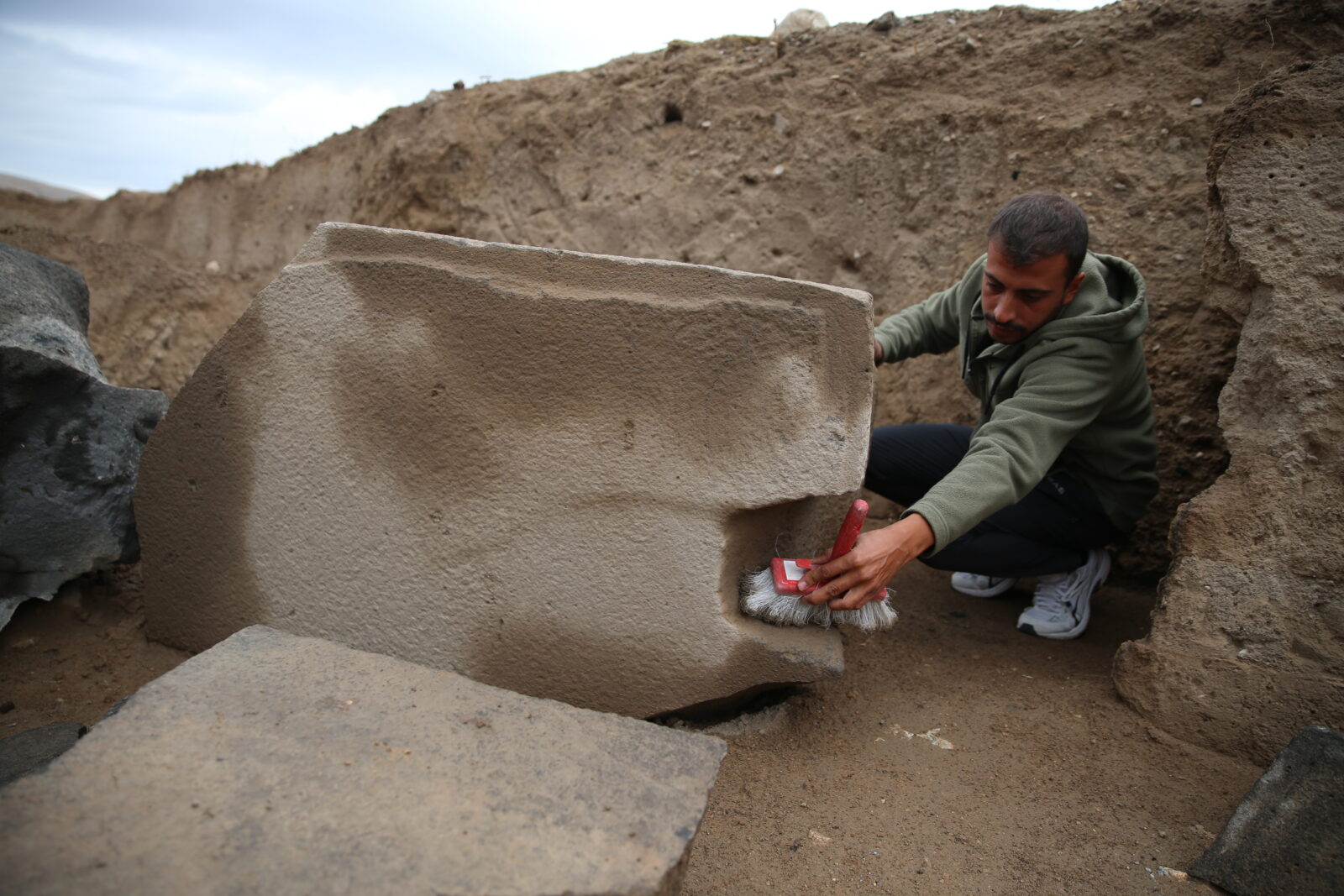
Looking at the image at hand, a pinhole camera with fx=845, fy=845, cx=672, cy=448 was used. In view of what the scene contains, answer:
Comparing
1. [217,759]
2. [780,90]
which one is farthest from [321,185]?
[217,759]

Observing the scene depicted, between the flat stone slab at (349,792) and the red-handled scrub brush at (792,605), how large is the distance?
0.40m

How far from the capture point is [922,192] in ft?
9.96

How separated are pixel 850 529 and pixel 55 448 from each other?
184cm

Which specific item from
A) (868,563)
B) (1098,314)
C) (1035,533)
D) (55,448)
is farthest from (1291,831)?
(55,448)

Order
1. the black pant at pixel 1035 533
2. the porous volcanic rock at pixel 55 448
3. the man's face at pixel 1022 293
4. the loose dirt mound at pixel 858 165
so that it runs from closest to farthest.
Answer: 1. the man's face at pixel 1022 293
2. the porous volcanic rock at pixel 55 448
3. the black pant at pixel 1035 533
4. the loose dirt mound at pixel 858 165

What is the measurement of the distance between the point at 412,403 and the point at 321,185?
3917 millimetres

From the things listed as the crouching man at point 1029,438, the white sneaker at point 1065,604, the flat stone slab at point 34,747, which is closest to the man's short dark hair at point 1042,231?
the crouching man at point 1029,438

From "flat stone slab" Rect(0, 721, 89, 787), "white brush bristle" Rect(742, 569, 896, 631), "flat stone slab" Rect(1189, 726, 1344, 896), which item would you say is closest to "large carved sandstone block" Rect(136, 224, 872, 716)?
"white brush bristle" Rect(742, 569, 896, 631)

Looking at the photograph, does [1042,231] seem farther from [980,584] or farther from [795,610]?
[980,584]

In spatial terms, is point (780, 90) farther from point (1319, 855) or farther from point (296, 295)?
point (1319, 855)

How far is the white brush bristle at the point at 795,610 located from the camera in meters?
1.66

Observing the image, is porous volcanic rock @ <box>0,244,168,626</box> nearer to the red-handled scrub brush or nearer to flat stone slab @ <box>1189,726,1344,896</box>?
the red-handled scrub brush

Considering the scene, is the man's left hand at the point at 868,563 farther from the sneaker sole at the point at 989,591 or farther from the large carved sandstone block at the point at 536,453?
the sneaker sole at the point at 989,591

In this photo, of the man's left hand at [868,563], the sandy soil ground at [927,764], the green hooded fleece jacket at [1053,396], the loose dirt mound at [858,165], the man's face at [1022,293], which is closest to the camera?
the sandy soil ground at [927,764]
